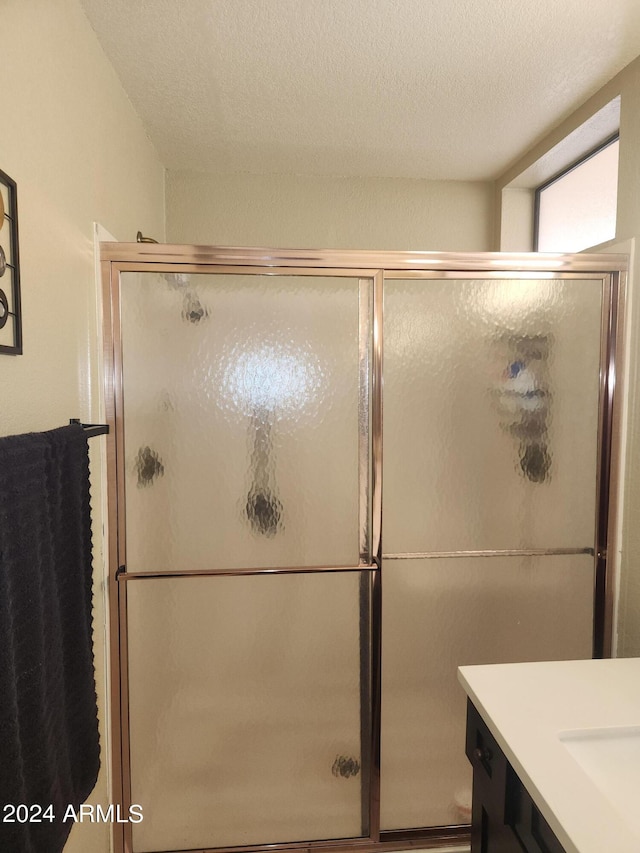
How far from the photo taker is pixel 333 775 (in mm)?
1580

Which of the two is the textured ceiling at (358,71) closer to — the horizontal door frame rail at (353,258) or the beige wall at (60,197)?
the beige wall at (60,197)

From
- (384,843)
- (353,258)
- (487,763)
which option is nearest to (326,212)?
(353,258)

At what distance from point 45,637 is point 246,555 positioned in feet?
2.29

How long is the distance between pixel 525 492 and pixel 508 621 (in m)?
0.43

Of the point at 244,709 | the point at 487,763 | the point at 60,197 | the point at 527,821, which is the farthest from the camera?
the point at 244,709

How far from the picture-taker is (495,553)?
1577 mm

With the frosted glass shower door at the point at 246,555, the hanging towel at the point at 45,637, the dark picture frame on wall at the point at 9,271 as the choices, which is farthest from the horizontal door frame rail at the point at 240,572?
the dark picture frame on wall at the point at 9,271

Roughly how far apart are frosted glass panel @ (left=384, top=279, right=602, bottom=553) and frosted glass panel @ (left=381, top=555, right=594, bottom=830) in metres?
0.10

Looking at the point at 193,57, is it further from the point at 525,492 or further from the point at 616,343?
the point at 525,492

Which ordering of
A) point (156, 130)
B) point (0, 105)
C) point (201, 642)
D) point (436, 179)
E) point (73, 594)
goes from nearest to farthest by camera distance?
1. point (0, 105)
2. point (73, 594)
3. point (201, 642)
4. point (156, 130)
5. point (436, 179)

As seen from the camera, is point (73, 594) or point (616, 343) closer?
point (73, 594)

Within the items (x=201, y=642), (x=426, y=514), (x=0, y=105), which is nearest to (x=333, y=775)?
(x=201, y=642)

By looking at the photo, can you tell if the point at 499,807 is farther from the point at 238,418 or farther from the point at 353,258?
the point at 353,258

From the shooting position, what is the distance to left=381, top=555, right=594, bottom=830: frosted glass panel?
1572 millimetres
